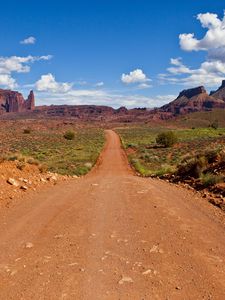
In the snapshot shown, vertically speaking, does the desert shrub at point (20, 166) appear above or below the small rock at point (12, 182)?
above

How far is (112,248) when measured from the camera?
7.86m

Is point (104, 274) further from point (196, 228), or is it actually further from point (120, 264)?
point (196, 228)

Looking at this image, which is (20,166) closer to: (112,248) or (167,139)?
(112,248)

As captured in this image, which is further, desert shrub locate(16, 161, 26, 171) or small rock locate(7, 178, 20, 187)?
desert shrub locate(16, 161, 26, 171)

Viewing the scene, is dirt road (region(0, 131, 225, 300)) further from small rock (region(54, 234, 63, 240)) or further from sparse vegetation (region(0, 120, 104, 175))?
sparse vegetation (region(0, 120, 104, 175))

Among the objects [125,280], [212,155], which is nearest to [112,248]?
[125,280]

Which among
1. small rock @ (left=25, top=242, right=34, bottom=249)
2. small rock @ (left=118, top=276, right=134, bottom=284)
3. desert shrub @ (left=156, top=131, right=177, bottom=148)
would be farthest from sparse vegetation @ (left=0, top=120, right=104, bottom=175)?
small rock @ (left=118, top=276, right=134, bottom=284)

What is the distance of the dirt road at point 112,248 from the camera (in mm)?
6102

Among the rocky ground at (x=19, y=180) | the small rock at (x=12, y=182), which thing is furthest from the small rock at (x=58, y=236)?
the small rock at (x=12, y=182)

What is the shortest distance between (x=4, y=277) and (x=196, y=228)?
4826 mm

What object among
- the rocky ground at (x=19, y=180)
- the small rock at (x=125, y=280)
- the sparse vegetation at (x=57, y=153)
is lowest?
the sparse vegetation at (x=57, y=153)

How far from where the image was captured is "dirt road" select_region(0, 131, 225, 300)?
610 cm

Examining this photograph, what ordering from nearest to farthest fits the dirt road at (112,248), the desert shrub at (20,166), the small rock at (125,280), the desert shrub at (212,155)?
the dirt road at (112,248) < the small rock at (125,280) < the desert shrub at (20,166) < the desert shrub at (212,155)

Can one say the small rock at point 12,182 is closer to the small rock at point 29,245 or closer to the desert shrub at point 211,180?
the small rock at point 29,245
